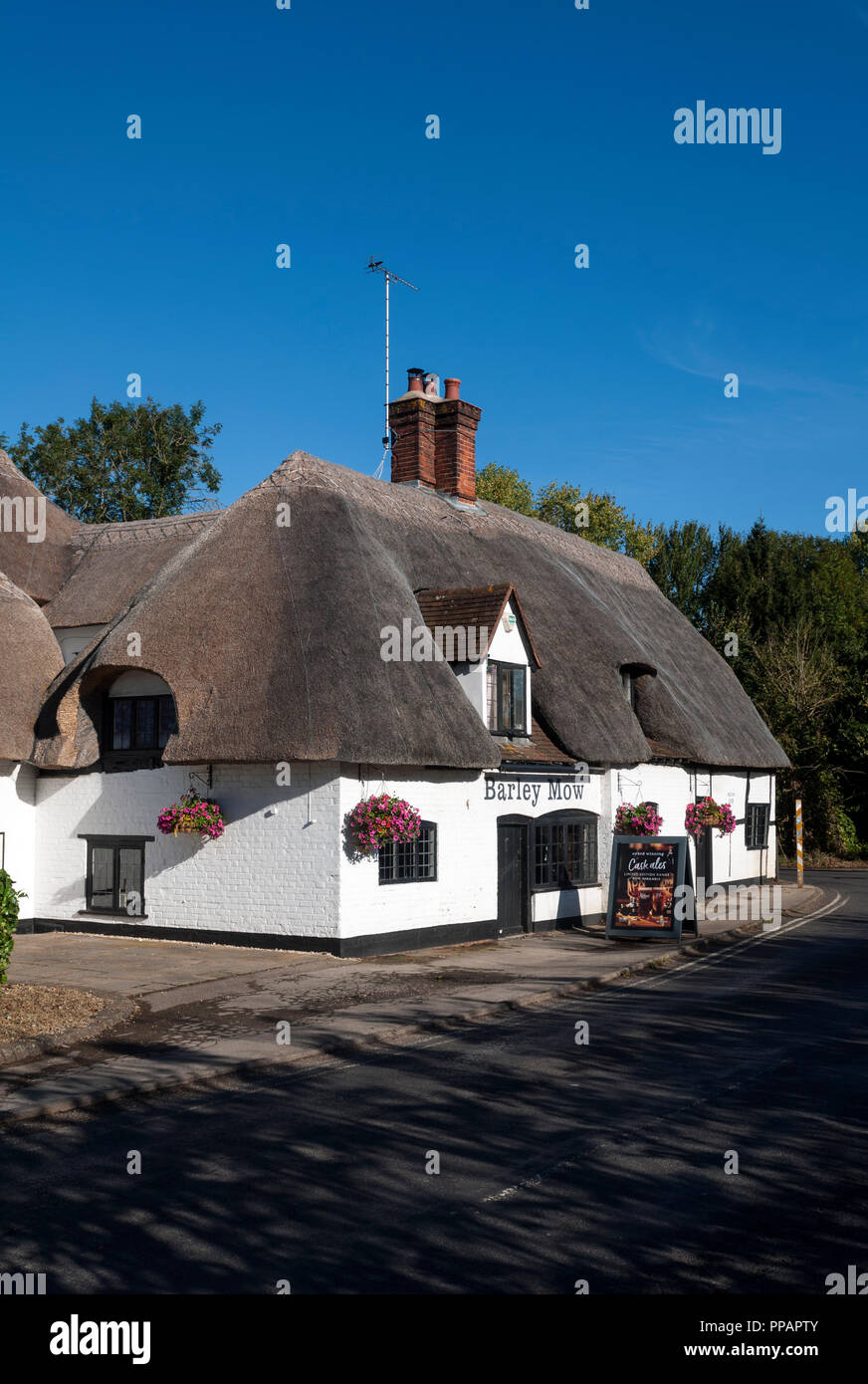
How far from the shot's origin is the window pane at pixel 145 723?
2122 centimetres

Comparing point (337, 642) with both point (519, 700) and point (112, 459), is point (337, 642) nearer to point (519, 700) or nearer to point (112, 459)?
point (519, 700)

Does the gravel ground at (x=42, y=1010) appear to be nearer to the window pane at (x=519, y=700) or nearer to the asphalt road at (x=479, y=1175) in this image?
the asphalt road at (x=479, y=1175)

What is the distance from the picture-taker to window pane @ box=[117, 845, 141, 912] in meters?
21.2

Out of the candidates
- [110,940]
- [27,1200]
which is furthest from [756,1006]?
[110,940]

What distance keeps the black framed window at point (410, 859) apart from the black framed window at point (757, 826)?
15129 millimetres

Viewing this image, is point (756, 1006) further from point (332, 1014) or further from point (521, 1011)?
point (332, 1014)

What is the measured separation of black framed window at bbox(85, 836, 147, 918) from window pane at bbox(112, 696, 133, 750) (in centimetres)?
174

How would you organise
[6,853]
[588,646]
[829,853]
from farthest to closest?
1. [829,853]
2. [588,646]
3. [6,853]

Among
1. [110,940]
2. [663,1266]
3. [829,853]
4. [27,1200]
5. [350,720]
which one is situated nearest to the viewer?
[663,1266]

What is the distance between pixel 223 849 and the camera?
19.7 m

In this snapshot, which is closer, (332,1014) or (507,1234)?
(507,1234)

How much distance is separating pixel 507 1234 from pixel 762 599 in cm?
5043

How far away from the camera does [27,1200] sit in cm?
720

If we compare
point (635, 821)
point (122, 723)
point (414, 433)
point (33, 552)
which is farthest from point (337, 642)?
point (33, 552)
